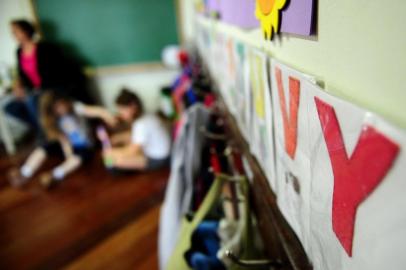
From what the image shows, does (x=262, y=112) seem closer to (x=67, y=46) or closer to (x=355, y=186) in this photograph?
(x=355, y=186)

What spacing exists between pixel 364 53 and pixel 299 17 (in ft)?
0.42

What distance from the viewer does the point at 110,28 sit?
336 cm

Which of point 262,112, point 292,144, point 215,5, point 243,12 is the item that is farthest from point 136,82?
point 292,144

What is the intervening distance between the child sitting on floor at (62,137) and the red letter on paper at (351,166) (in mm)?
2606

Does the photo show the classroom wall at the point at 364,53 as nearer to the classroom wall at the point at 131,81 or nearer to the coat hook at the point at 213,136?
the coat hook at the point at 213,136

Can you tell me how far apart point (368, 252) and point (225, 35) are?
0.90 metres

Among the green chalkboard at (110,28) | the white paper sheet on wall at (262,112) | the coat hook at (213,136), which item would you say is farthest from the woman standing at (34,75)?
the white paper sheet on wall at (262,112)

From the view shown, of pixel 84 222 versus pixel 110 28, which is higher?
pixel 110 28

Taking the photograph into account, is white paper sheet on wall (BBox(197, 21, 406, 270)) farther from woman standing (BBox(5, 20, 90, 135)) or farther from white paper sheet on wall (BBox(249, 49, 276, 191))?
woman standing (BBox(5, 20, 90, 135))

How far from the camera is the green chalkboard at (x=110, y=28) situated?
3.23 metres

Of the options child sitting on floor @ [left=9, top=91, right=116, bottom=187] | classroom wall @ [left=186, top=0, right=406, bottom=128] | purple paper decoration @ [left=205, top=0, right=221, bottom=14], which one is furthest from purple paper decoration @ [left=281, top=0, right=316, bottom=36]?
child sitting on floor @ [left=9, top=91, right=116, bottom=187]

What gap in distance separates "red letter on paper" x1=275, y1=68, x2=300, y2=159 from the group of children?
2037 millimetres

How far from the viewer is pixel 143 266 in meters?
1.62

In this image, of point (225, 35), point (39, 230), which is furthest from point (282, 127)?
point (39, 230)
